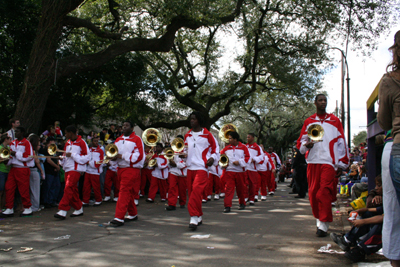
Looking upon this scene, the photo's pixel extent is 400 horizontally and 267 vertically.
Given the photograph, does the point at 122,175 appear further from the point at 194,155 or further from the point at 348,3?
the point at 348,3

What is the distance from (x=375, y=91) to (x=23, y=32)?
1499 cm

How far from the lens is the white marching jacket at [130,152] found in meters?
7.81

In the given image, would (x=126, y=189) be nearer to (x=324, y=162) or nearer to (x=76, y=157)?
(x=76, y=157)

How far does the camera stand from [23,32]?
54.7 feet

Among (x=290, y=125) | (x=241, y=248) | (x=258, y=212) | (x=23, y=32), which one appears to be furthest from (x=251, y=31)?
(x=290, y=125)

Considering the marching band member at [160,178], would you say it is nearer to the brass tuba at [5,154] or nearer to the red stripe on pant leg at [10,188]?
the red stripe on pant leg at [10,188]

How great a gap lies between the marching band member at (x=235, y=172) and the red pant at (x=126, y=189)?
2843 mm

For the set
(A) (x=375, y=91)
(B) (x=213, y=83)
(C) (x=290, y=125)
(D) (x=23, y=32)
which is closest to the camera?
(A) (x=375, y=91)

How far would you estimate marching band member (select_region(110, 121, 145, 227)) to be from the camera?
7449 mm

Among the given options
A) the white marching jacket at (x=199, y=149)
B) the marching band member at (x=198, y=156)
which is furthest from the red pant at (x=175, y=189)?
the white marching jacket at (x=199, y=149)

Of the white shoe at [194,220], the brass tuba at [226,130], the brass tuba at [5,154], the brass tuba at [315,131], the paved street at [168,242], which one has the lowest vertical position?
the paved street at [168,242]

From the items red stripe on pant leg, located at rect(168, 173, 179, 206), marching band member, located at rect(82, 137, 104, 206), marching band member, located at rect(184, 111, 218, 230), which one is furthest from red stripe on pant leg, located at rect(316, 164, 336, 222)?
marching band member, located at rect(82, 137, 104, 206)

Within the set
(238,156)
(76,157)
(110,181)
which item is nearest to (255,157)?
(238,156)

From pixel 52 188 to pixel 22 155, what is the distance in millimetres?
2209
